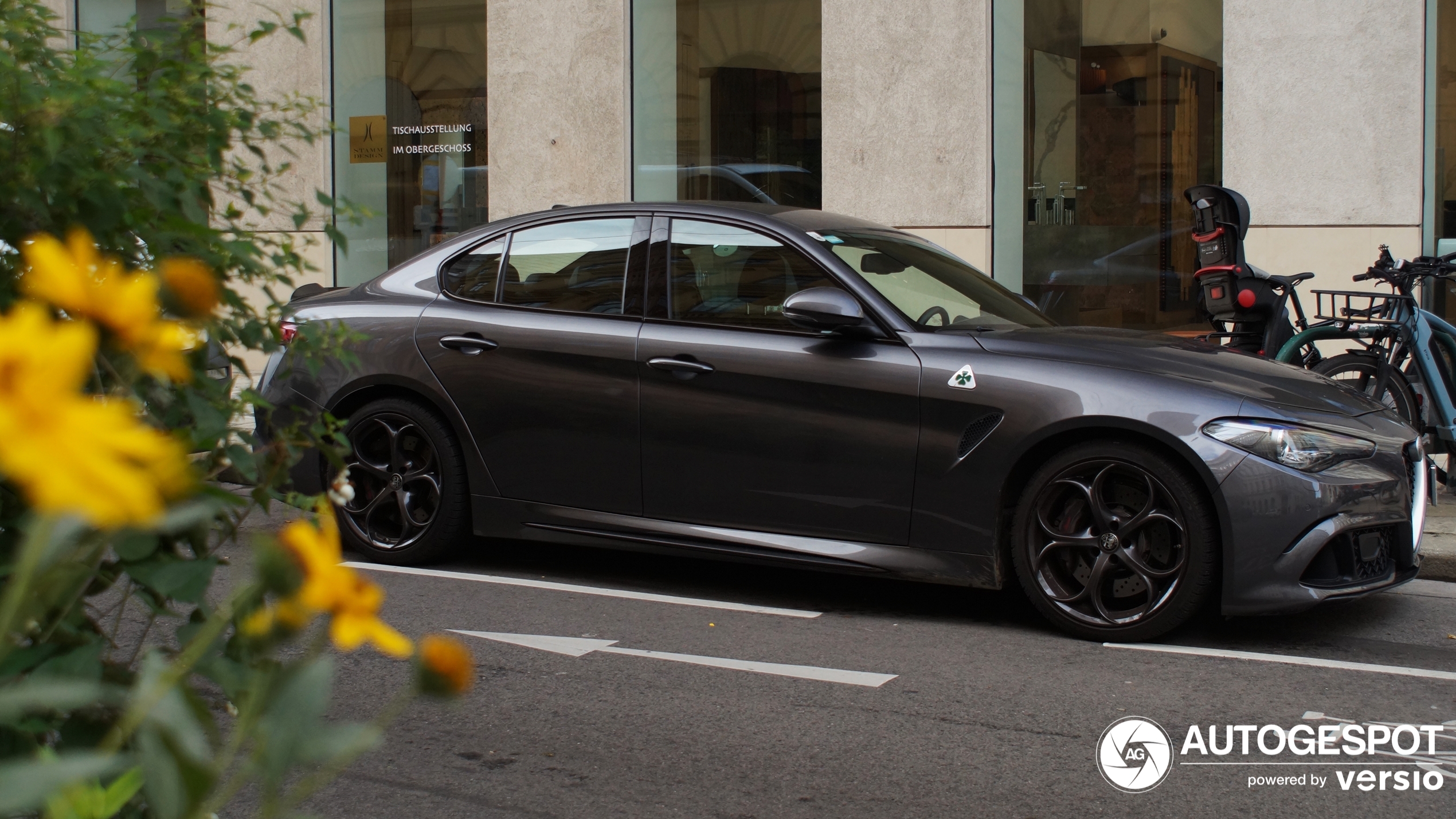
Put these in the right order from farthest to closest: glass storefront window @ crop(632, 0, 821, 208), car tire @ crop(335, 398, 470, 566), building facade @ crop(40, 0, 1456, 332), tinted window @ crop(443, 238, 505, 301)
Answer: glass storefront window @ crop(632, 0, 821, 208), building facade @ crop(40, 0, 1456, 332), tinted window @ crop(443, 238, 505, 301), car tire @ crop(335, 398, 470, 566)

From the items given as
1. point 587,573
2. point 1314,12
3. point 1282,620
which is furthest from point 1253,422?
point 1314,12

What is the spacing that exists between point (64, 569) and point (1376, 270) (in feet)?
25.4

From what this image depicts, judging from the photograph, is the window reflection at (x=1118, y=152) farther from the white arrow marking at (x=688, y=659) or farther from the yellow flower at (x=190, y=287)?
the yellow flower at (x=190, y=287)

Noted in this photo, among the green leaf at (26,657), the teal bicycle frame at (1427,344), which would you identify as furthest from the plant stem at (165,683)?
the teal bicycle frame at (1427,344)

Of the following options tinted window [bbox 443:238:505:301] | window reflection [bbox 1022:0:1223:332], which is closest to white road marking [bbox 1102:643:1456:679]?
tinted window [bbox 443:238:505:301]

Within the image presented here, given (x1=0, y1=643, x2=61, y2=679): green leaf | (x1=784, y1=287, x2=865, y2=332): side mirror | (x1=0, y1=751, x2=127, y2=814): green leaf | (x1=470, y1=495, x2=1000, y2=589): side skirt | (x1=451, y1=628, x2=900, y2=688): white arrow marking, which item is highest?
(x1=784, y1=287, x2=865, y2=332): side mirror

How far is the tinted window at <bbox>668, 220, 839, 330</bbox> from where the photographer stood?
18.9ft

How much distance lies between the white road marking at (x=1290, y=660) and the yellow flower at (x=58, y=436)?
15.7ft

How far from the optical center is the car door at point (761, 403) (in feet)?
17.6

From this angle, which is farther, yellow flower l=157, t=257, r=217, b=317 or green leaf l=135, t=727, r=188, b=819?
yellow flower l=157, t=257, r=217, b=317

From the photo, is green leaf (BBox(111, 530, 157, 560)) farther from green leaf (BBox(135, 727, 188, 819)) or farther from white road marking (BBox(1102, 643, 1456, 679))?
white road marking (BBox(1102, 643, 1456, 679))

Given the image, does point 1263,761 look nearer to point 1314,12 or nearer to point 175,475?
point 175,475

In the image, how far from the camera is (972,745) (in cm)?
397

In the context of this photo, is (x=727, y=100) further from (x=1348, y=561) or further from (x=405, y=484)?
(x=1348, y=561)
